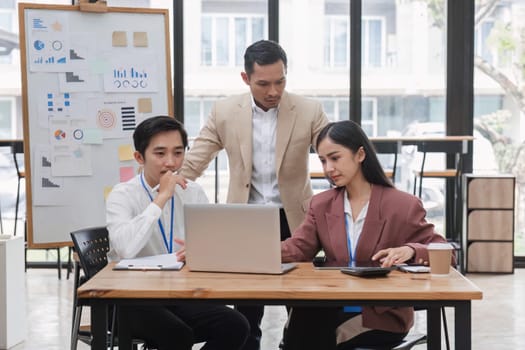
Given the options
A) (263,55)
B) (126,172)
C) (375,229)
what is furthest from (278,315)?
(375,229)

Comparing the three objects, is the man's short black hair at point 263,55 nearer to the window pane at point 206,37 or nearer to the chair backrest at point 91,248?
the chair backrest at point 91,248

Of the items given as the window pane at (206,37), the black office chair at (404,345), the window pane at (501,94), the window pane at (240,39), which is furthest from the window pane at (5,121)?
the black office chair at (404,345)

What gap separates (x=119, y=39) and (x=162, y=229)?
1.94 metres

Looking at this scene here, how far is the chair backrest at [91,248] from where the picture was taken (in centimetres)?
278

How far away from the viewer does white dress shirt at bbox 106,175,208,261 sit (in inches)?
108

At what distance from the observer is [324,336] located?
2.47 meters

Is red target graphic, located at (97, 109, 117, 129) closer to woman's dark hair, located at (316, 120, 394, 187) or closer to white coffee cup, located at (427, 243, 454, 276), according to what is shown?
woman's dark hair, located at (316, 120, 394, 187)

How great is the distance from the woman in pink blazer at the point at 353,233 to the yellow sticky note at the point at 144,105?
6.56 ft

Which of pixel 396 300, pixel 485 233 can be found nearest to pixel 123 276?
pixel 396 300

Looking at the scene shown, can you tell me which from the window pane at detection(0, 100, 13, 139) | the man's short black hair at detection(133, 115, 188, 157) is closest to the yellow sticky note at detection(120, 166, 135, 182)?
the man's short black hair at detection(133, 115, 188, 157)

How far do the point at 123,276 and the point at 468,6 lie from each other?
525 cm

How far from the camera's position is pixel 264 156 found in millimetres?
3469

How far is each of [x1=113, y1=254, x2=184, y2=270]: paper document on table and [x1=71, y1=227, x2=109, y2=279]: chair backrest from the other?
0.76 ft

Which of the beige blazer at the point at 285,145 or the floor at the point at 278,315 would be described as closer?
the beige blazer at the point at 285,145
